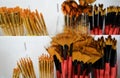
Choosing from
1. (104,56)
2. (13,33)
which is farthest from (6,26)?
(104,56)

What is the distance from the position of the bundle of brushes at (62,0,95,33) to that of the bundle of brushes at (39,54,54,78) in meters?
0.21

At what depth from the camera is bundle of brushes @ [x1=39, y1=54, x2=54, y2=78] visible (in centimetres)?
105

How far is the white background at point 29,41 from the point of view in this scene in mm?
1252

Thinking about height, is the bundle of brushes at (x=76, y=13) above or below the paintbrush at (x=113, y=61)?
above

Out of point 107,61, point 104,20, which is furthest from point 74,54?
point 104,20

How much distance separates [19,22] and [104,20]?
18.3 inches

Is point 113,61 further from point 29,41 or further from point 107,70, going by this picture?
point 29,41

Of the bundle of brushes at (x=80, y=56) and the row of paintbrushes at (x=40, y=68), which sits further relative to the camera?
the row of paintbrushes at (x=40, y=68)

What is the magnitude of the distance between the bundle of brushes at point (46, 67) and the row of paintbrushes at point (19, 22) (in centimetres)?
22

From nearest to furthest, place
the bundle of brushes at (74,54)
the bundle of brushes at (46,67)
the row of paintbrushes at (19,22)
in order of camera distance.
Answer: the bundle of brushes at (74,54)
the bundle of brushes at (46,67)
the row of paintbrushes at (19,22)

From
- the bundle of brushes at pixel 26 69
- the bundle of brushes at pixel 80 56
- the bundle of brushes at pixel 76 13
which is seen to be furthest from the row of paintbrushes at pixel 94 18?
the bundle of brushes at pixel 26 69

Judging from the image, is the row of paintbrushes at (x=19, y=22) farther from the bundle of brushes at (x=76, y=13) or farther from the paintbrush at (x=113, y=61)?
the paintbrush at (x=113, y=61)

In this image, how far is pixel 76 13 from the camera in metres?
A: 1.13

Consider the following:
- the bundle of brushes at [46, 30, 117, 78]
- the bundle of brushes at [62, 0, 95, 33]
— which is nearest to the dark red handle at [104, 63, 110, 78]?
the bundle of brushes at [46, 30, 117, 78]
